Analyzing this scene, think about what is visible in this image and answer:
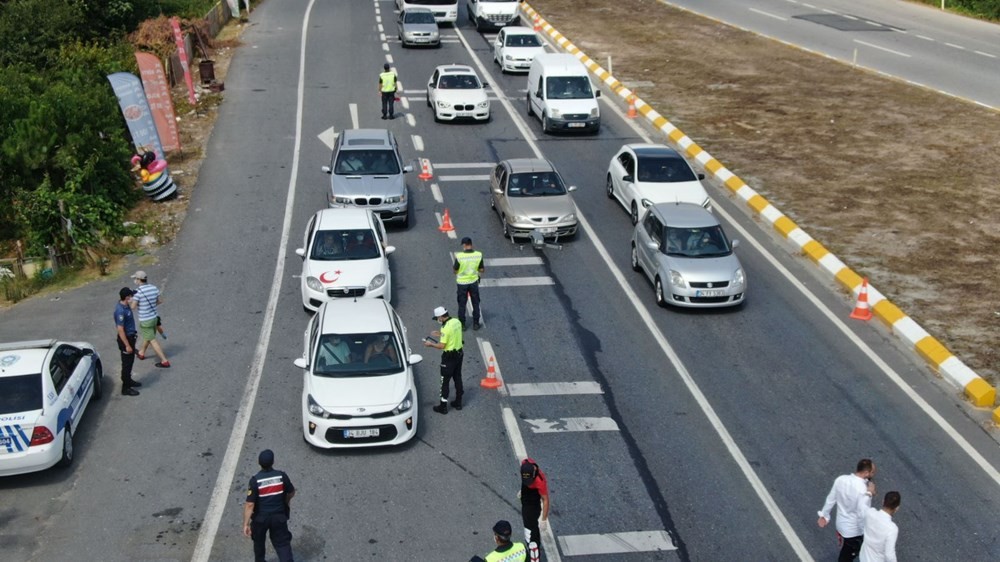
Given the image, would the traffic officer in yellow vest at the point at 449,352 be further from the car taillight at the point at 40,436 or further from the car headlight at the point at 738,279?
the car headlight at the point at 738,279

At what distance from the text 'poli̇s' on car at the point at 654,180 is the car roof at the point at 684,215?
2117 mm

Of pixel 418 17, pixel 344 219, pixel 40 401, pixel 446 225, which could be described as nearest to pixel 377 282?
pixel 344 219

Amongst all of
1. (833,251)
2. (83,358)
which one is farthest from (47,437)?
(833,251)

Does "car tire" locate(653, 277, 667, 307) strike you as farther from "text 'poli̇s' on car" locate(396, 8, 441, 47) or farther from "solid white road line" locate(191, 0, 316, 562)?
"text 'poli̇s' on car" locate(396, 8, 441, 47)

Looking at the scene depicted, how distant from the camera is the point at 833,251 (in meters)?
22.3

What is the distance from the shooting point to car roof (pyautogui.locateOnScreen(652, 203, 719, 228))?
20.5m

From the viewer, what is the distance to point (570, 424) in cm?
1546

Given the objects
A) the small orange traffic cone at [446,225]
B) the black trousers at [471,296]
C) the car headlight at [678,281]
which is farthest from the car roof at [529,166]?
the black trousers at [471,296]

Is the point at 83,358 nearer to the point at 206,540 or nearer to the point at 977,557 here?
the point at 206,540

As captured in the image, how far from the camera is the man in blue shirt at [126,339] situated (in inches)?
649

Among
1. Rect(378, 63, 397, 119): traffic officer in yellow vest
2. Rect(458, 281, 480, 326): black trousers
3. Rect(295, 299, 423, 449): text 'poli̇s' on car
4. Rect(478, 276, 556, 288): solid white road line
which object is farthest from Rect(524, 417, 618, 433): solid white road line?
Rect(378, 63, 397, 119): traffic officer in yellow vest

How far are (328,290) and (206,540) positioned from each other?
273 inches

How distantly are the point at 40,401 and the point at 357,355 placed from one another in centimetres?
439

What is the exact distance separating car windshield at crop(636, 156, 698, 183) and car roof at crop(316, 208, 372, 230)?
7.04m
